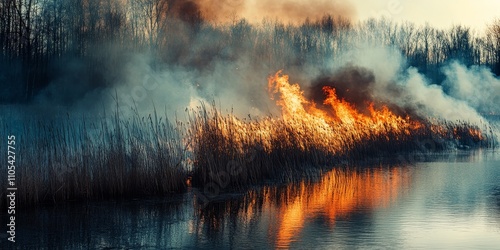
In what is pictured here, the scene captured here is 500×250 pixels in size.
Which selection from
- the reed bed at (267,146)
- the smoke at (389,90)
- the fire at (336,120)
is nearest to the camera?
the reed bed at (267,146)

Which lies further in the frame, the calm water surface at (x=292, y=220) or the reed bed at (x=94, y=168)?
the reed bed at (x=94, y=168)

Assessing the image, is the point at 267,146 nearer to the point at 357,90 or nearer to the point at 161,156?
the point at 161,156

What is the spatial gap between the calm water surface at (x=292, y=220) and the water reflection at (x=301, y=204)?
20 mm

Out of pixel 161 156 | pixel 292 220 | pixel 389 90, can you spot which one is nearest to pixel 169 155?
pixel 161 156

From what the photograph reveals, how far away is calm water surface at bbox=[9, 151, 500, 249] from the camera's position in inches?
436

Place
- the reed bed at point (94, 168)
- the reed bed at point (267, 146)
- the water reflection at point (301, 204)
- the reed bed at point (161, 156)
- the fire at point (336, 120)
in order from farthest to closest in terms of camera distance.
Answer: the fire at point (336, 120) < the reed bed at point (267, 146) < the reed bed at point (161, 156) < the reed bed at point (94, 168) < the water reflection at point (301, 204)

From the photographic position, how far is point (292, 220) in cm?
1309

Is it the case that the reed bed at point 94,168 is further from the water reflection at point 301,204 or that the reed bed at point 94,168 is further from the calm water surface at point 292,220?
the water reflection at point 301,204

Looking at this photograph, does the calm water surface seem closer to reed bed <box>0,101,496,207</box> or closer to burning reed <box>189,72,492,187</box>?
reed bed <box>0,101,496,207</box>

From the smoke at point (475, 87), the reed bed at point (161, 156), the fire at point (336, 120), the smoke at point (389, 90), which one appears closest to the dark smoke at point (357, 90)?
the smoke at point (389, 90)

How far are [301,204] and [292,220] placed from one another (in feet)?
6.83

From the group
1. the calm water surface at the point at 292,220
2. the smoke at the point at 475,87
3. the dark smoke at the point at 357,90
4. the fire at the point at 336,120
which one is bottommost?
the calm water surface at the point at 292,220

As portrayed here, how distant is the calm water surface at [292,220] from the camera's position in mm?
11078

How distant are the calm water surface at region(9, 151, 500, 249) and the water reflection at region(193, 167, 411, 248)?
0.02 meters
